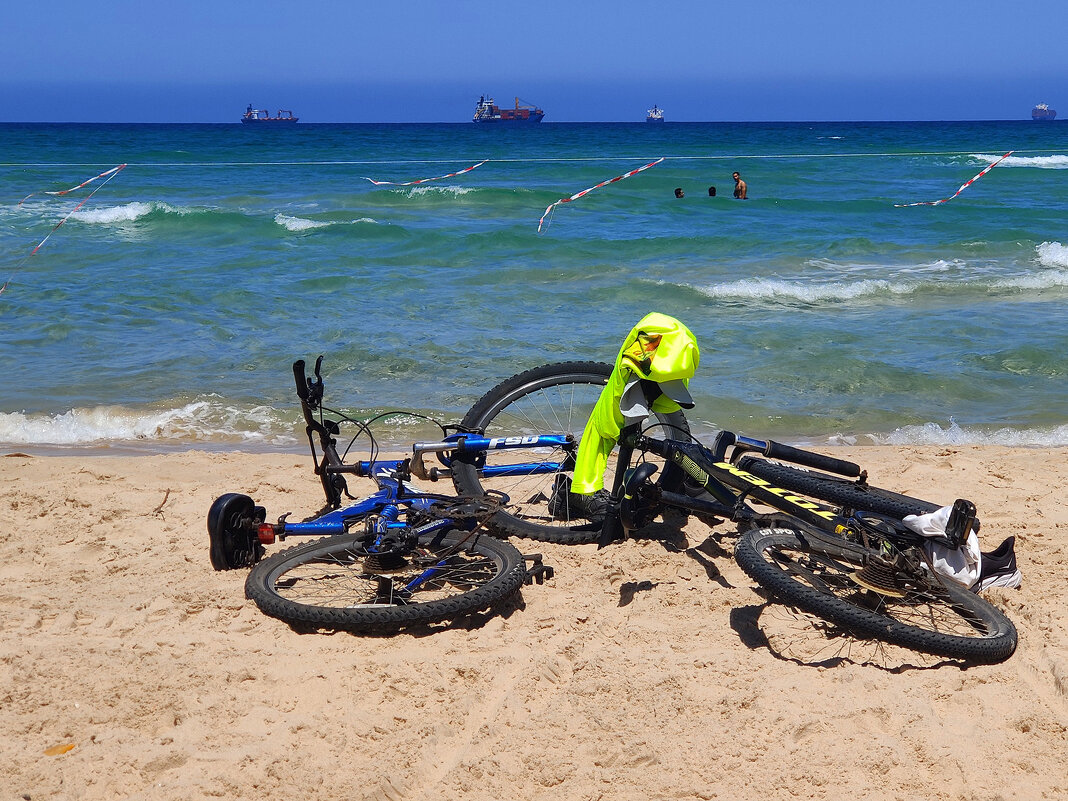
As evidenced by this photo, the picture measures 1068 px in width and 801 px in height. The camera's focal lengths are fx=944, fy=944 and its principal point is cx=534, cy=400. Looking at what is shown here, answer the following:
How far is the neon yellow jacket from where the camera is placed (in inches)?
173

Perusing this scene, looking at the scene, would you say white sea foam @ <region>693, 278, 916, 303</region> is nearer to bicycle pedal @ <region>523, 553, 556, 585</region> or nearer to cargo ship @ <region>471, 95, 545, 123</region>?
bicycle pedal @ <region>523, 553, 556, 585</region>

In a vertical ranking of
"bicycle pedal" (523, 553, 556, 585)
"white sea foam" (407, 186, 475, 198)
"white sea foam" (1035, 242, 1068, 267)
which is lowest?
"bicycle pedal" (523, 553, 556, 585)

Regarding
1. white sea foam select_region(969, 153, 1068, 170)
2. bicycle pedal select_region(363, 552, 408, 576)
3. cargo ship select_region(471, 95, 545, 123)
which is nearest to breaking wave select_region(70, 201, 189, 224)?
bicycle pedal select_region(363, 552, 408, 576)

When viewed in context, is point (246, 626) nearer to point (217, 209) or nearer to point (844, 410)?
point (844, 410)

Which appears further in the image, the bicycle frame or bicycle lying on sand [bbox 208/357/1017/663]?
the bicycle frame

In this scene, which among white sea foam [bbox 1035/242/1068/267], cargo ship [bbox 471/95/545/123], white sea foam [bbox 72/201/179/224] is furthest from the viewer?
cargo ship [bbox 471/95/545/123]

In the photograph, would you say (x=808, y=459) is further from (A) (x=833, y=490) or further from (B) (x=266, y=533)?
(B) (x=266, y=533)

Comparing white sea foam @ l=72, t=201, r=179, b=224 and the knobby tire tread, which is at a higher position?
white sea foam @ l=72, t=201, r=179, b=224

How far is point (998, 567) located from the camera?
397cm

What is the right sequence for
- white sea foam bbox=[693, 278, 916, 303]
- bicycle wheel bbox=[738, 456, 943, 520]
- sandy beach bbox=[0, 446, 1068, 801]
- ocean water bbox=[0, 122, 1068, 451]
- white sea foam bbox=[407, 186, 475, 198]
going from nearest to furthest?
sandy beach bbox=[0, 446, 1068, 801]
bicycle wheel bbox=[738, 456, 943, 520]
ocean water bbox=[0, 122, 1068, 451]
white sea foam bbox=[693, 278, 916, 303]
white sea foam bbox=[407, 186, 475, 198]

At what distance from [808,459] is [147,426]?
5.19 m

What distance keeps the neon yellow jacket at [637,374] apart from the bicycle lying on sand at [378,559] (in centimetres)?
58

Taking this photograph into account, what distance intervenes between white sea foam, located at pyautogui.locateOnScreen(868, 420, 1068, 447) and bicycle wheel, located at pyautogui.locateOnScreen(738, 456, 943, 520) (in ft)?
8.22

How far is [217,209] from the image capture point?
20.4 m
